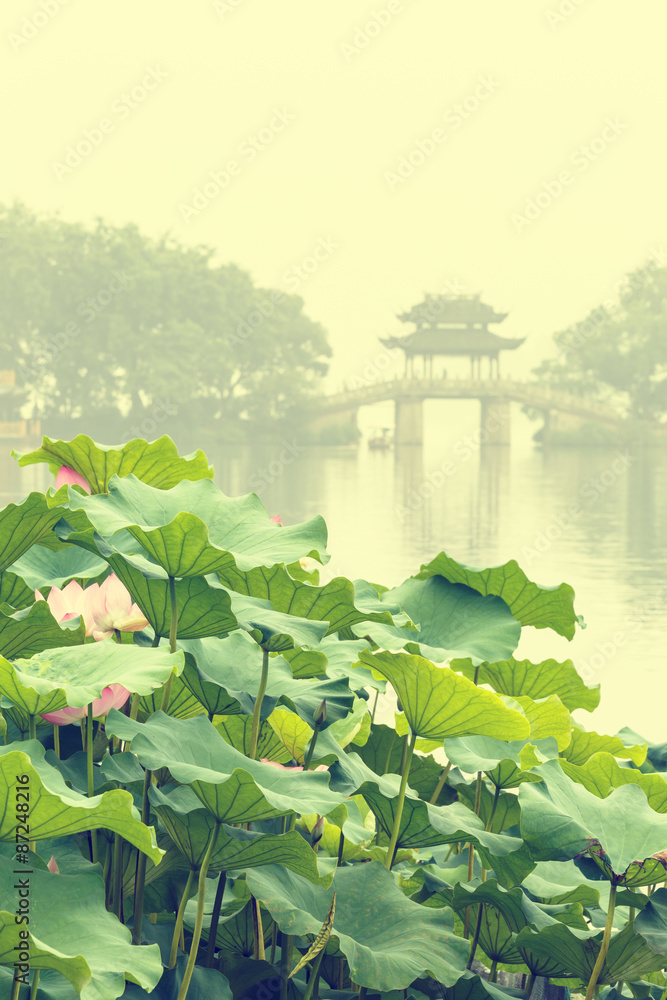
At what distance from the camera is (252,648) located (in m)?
0.65

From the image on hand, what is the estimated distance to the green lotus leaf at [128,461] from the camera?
0.78 meters

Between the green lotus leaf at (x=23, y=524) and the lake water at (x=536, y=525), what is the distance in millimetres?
703

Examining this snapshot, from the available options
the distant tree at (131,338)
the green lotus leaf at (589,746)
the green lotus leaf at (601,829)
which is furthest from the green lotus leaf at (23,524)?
the distant tree at (131,338)

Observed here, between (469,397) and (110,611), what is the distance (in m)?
26.5

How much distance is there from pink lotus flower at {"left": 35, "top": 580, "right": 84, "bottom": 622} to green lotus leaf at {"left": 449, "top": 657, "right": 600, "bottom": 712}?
1.08 ft

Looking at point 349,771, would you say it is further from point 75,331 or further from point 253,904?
point 75,331

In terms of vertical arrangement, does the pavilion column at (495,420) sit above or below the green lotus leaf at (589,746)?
above

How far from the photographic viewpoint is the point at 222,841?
529mm

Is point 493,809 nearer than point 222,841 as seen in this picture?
No

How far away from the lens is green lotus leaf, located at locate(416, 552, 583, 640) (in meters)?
0.73

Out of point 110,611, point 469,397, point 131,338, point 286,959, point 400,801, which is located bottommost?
point 286,959
